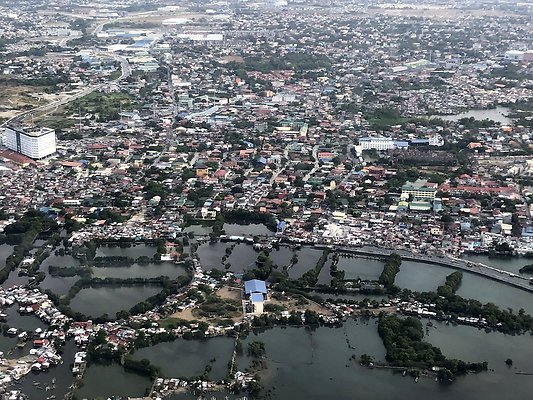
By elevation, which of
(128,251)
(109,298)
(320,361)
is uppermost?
(320,361)

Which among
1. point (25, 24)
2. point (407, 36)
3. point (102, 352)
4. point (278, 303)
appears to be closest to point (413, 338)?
point (278, 303)

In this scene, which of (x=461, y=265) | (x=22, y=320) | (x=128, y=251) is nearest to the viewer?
(x=22, y=320)

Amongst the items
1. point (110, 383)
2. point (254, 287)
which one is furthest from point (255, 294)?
point (110, 383)

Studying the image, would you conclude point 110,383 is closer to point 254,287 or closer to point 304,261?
point 254,287

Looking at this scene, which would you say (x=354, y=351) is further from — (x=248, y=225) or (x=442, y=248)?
(x=248, y=225)

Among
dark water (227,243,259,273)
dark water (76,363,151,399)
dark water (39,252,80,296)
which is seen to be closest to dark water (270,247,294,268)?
dark water (227,243,259,273)

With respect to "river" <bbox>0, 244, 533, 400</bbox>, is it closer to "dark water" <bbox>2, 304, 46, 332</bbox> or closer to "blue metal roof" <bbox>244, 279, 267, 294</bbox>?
"dark water" <bbox>2, 304, 46, 332</bbox>

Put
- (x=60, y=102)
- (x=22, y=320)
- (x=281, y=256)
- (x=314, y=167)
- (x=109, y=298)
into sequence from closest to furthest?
(x=22, y=320) < (x=109, y=298) < (x=281, y=256) < (x=314, y=167) < (x=60, y=102)
